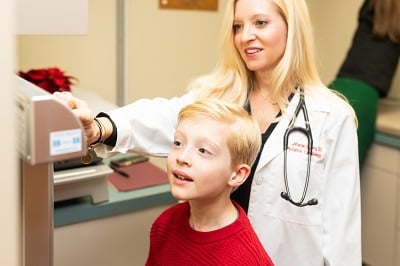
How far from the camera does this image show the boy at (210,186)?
1.08 m

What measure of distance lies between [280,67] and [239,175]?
37cm

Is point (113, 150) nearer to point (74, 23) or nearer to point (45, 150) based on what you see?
point (74, 23)

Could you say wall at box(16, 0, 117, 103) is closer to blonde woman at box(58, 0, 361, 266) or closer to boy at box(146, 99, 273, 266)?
blonde woman at box(58, 0, 361, 266)

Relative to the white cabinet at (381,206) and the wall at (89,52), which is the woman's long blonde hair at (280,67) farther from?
the white cabinet at (381,206)

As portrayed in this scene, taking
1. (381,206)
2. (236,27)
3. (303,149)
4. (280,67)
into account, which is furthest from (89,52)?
(381,206)

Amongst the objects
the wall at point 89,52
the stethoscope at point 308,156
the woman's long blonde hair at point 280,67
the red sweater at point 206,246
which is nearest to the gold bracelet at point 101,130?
the red sweater at point 206,246

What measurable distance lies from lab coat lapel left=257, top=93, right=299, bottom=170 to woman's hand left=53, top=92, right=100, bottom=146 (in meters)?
0.45

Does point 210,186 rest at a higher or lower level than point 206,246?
higher

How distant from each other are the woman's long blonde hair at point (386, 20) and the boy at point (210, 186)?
1687mm

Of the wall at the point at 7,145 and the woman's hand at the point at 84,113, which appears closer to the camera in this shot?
the wall at the point at 7,145

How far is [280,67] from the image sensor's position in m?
1.38

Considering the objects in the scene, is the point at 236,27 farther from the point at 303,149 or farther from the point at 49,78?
the point at 49,78

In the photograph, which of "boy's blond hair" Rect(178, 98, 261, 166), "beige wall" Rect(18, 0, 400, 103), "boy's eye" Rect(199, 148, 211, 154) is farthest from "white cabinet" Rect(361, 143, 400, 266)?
"boy's eye" Rect(199, 148, 211, 154)

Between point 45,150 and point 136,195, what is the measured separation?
1247 mm
